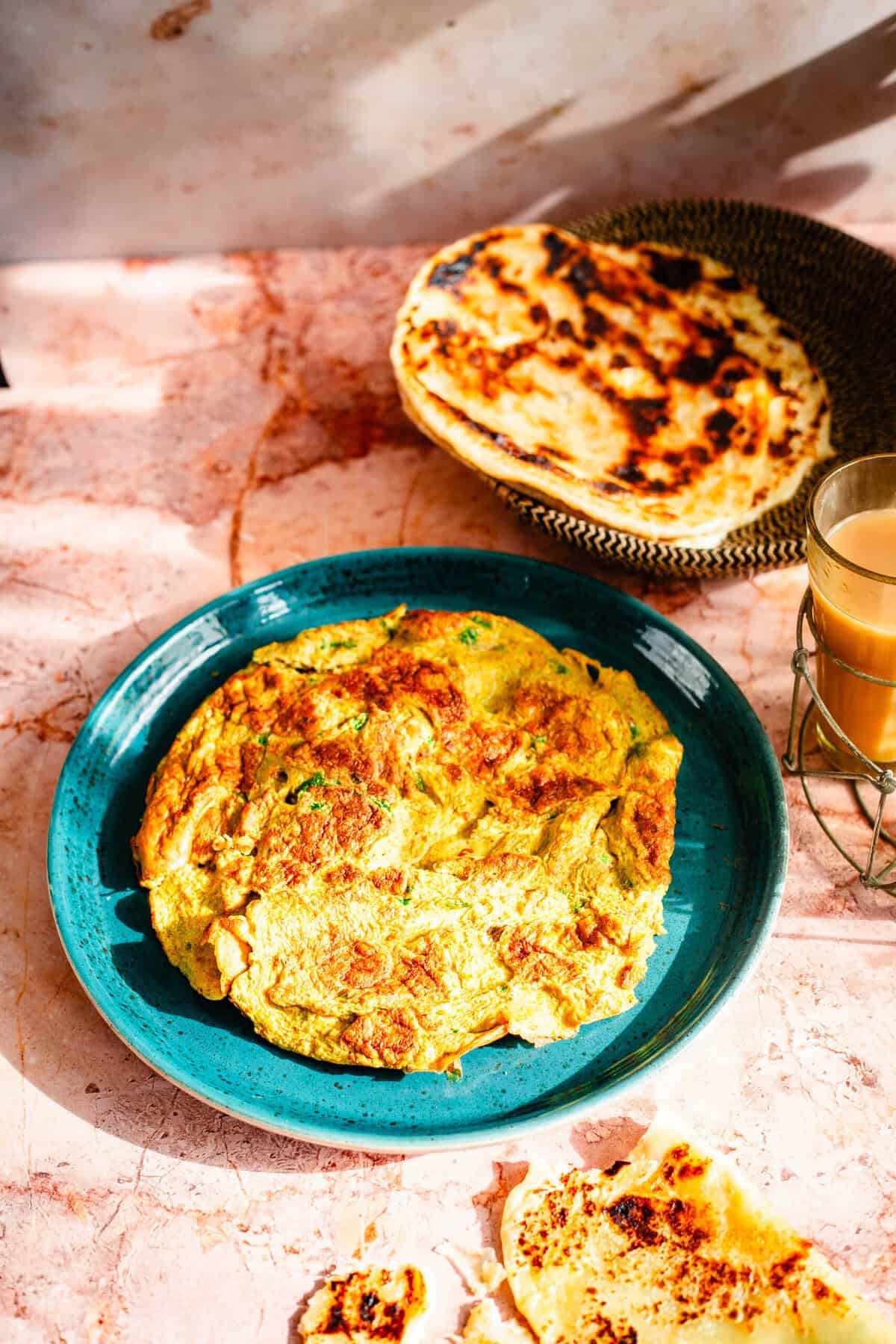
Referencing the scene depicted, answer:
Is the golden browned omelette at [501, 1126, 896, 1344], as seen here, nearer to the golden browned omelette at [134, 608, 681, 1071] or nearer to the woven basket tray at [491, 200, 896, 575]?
the golden browned omelette at [134, 608, 681, 1071]

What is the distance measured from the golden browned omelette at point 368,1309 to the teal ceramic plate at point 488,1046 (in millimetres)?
186

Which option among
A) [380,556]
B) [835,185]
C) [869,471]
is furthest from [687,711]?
[835,185]

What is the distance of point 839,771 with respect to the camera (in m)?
2.00

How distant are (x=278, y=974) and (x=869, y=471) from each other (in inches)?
45.8

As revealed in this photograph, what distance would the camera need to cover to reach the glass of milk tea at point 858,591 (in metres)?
1.69

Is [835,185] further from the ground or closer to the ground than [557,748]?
further from the ground

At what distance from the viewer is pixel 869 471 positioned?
178cm

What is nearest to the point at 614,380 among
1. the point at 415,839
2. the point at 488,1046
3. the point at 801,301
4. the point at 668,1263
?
the point at 801,301

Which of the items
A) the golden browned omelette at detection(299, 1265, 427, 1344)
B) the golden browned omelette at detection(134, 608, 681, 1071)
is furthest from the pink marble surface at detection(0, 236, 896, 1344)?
the golden browned omelette at detection(134, 608, 681, 1071)

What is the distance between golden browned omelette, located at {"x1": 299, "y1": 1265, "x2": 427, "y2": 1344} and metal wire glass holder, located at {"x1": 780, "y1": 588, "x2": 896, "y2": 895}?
34.8 inches

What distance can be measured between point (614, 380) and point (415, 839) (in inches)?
45.8

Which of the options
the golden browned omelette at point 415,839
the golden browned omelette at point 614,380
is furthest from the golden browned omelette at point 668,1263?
the golden browned omelette at point 614,380

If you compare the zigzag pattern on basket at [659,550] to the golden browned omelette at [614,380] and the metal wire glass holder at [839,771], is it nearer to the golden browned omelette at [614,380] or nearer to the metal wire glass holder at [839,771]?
the golden browned omelette at [614,380]

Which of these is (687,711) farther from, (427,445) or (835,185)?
(835,185)
